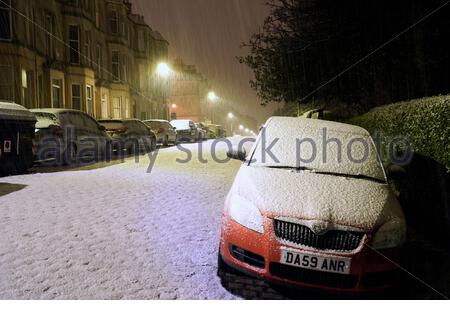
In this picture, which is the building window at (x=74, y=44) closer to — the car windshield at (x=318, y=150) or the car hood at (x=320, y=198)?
the car windshield at (x=318, y=150)

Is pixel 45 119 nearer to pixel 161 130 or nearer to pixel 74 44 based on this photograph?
pixel 161 130

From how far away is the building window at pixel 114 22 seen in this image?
34.8m

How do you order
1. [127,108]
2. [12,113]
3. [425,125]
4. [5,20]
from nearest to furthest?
[425,125] < [12,113] < [5,20] < [127,108]

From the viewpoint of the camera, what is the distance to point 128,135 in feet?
59.3

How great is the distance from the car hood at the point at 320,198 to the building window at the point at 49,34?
23.5 meters

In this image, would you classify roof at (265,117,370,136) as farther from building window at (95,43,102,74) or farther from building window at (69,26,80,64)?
building window at (95,43,102,74)

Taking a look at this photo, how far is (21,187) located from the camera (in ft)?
28.7

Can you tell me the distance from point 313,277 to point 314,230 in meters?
0.42

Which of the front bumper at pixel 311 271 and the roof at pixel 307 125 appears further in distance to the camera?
the roof at pixel 307 125

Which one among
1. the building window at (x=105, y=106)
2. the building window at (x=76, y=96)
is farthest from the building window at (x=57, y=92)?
the building window at (x=105, y=106)

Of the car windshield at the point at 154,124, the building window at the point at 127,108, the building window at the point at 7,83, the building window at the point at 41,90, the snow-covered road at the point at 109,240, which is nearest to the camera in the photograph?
the snow-covered road at the point at 109,240

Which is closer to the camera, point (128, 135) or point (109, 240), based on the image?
point (109, 240)

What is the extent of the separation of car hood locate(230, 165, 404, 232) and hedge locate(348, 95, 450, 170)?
2292mm

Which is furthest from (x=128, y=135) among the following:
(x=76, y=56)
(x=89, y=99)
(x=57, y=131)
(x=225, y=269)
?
(x=225, y=269)
